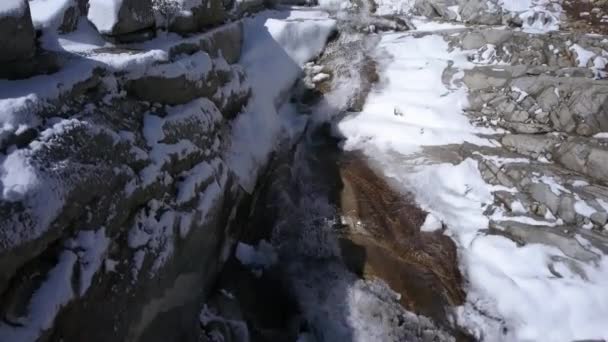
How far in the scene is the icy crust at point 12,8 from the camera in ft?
10.2

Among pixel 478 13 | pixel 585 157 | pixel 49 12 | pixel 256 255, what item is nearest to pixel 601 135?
pixel 585 157

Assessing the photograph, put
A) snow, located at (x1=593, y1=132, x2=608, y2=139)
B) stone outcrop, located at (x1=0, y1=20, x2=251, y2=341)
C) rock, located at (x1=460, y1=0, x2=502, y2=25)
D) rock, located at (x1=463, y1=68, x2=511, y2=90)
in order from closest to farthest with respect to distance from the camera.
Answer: stone outcrop, located at (x1=0, y1=20, x2=251, y2=341)
snow, located at (x1=593, y1=132, x2=608, y2=139)
rock, located at (x1=463, y1=68, x2=511, y2=90)
rock, located at (x1=460, y1=0, x2=502, y2=25)

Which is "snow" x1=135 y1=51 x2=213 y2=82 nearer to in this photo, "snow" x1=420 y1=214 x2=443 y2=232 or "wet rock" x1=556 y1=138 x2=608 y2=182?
"snow" x1=420 y1=214 x2=443 y2=232

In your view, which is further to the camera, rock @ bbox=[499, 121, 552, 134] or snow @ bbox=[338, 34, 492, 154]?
snow @ bbox=[338, 34, 492, 154]

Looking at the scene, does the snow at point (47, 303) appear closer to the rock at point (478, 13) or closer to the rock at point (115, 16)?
the rock at point (115, 16)

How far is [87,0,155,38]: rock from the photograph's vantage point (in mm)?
4422

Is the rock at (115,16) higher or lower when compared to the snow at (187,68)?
Answer: higher

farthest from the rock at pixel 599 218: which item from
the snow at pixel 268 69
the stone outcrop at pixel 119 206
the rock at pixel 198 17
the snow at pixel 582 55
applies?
the rock at pixel 198 17

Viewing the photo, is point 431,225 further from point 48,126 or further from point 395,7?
point 395,7

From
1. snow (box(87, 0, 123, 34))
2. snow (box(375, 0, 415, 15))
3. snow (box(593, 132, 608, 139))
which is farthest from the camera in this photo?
snow (box(375, 0, 415, 15))

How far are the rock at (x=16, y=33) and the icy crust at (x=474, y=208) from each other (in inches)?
167

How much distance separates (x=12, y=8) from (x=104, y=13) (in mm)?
1354

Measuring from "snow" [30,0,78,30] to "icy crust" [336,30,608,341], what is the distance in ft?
12.9

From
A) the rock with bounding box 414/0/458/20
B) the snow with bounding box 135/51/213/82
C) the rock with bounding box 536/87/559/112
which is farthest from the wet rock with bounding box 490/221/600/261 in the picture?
the rock with bounding box 414/0/458/20
